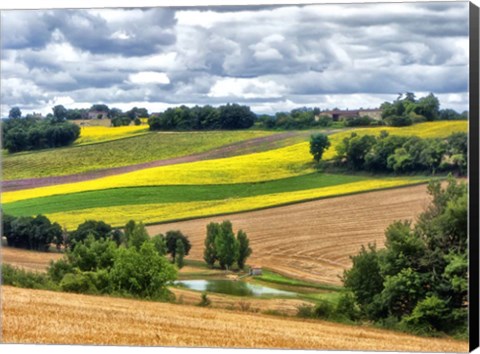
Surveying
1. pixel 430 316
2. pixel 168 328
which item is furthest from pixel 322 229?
pixel 168 328

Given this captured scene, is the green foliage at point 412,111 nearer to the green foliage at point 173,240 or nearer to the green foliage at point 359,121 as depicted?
the green foliage at point 359,121

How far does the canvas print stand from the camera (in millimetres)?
15469

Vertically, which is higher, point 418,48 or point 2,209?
point 418,48

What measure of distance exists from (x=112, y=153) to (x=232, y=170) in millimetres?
1856

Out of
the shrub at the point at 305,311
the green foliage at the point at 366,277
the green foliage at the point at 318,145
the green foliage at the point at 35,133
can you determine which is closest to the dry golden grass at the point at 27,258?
the green foliage at the point at 35,133

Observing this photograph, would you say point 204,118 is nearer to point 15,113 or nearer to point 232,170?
point 232,170

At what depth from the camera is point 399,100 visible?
1583cm

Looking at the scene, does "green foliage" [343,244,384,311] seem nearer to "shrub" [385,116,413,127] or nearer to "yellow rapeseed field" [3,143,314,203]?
"yellow rapeseed field" [3,143,314,203]

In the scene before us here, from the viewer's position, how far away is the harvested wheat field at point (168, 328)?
50.4 feet

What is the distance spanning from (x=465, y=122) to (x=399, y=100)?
1.04m

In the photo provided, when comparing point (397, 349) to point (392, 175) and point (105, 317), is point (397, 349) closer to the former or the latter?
point (392, 175)

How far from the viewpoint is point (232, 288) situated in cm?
1623

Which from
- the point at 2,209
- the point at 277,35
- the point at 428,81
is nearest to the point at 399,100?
the point at 428,81

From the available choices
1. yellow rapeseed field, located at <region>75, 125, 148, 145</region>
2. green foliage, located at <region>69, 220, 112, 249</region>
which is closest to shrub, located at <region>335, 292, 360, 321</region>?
green foliage, located at <region>69, 220, 112, 249</region>
